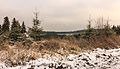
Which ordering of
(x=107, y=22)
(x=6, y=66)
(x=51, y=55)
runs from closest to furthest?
(x=6, y=66), (x=51, y=55), (x=107, y=22)

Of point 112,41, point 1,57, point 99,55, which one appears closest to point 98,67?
point 99,55

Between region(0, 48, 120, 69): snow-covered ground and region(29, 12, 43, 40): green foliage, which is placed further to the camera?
region(29, 12, 43, 40): green foliage

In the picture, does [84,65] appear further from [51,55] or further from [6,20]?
[6,20]

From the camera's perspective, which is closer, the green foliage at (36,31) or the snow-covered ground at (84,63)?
the snow-covered ground at (84,63)

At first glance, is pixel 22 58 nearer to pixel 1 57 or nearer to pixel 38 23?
pixel 1 57

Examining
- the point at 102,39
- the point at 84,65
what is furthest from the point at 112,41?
the point at 84,65

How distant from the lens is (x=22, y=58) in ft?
25.4

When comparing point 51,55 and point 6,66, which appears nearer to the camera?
point 6,66

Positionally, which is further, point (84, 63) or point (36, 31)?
point (36, 31)

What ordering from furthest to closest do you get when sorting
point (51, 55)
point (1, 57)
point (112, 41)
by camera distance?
point (112, 41) < point (51, 55) < point (1, 57)

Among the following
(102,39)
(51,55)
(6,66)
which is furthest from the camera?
(102,39)

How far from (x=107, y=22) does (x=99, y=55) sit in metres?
19.9

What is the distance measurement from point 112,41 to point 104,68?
547 centimetres

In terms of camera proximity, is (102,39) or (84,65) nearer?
(84,65)
